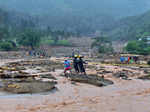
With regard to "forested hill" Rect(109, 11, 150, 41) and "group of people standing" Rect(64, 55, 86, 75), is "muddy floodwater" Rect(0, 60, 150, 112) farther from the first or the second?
"forested hill" Rect(109, 11, 150, 41)

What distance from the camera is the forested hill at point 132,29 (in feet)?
408

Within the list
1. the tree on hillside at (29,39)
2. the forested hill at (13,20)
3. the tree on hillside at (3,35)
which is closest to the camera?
the tree on hillside at (29,39)

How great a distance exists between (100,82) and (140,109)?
5.82 metres

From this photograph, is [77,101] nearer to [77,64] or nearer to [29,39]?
[77,64]

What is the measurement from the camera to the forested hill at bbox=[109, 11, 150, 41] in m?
124

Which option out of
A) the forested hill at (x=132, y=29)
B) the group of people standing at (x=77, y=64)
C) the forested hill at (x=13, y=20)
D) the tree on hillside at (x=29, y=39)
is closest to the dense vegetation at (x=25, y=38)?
the tree on hillside at (x=29, y=39)

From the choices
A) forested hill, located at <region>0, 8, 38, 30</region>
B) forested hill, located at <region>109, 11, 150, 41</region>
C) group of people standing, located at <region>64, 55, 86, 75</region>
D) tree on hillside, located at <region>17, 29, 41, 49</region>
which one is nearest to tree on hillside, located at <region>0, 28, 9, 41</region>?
tree on hillside, located at <region>17, 29, 41, 49</region>

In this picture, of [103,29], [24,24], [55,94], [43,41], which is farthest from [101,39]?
[103,29]

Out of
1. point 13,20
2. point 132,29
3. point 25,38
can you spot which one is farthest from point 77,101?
point 13,20

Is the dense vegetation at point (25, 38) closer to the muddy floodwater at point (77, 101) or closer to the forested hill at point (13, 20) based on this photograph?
the forested hill at point (13, 20)

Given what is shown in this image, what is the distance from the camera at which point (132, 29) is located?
150m

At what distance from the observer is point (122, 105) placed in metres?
9.78

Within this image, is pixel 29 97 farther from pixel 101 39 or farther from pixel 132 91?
pixel 101 39

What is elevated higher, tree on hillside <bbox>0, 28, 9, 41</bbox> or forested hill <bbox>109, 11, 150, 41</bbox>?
forested hill <bbox>109, 11, 150, 41</bbox>
